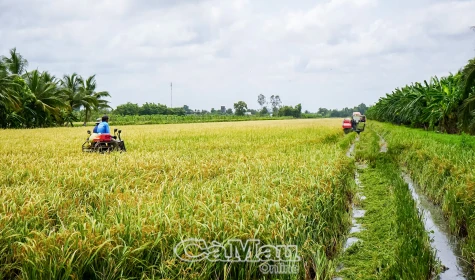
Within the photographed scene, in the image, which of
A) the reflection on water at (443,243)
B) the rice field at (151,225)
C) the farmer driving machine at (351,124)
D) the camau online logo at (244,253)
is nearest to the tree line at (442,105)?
the farmer driving machine at (351,124)

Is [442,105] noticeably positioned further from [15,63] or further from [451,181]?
[15,63]

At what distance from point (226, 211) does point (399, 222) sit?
271 cm

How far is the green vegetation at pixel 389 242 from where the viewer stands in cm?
400

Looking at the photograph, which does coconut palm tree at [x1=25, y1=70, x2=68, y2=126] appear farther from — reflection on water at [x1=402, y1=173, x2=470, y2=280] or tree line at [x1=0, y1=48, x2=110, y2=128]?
reflection on water at [x1=402, y1=173, x2=470, y2=280]

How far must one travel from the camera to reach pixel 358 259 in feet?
14.7

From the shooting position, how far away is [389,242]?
489 cm

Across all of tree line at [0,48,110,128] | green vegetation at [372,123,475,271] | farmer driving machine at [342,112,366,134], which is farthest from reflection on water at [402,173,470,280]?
tree line at [0,48,110,128]

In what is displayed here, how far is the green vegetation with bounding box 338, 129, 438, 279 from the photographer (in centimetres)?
400

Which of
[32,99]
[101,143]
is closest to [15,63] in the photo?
[32,99]

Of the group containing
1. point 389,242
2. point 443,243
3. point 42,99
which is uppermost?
point 42,99

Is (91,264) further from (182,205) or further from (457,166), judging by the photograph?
(457,166)

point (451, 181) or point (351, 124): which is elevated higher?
point (351, 124)

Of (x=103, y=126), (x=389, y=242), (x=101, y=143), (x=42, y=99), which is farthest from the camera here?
(x=42, y=99)

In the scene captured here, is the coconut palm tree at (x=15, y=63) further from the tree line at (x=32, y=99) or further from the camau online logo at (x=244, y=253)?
the camau online logo at (x=244, y=253)
